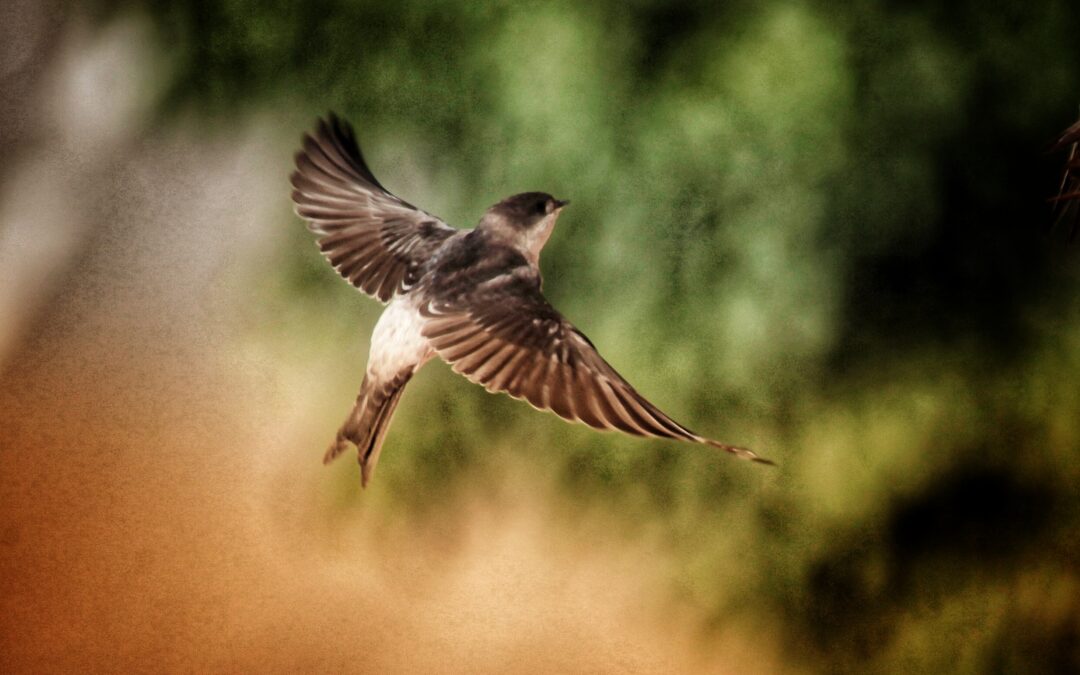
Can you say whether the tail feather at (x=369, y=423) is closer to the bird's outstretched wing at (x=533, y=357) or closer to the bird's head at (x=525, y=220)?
the bird's outstretched wing at (x=533, y=357)

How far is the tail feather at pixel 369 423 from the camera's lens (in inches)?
59.8

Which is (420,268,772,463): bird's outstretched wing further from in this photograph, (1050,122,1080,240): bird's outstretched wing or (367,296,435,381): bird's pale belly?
(1050,122,1080,240): bird's outstretched wing

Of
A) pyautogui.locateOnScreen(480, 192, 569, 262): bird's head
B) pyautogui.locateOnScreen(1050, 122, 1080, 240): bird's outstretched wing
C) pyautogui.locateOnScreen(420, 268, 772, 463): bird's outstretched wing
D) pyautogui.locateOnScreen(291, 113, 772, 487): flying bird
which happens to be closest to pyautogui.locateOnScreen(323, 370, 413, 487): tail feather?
pyautogui.locateOnScreen(291, 113, 772, 487): flying bird

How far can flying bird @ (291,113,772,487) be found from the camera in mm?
1275

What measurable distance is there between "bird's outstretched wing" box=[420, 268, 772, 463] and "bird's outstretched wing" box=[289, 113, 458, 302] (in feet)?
0.47

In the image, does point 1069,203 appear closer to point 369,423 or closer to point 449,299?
point 449,299

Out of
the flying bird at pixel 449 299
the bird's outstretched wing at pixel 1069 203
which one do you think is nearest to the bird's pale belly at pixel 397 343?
the flying bird at pixel 449 299

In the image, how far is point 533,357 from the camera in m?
1.29

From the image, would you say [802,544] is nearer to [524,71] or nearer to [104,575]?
[524,71]

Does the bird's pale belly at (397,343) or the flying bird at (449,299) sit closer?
the flying bird at (449,299)

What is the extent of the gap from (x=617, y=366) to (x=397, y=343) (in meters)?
0.43

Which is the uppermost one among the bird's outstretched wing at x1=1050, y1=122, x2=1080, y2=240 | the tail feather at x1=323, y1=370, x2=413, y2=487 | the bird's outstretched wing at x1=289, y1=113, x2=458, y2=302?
the bird's outstretched wing at x1=1050, y1=122, x2=1080, y2=240

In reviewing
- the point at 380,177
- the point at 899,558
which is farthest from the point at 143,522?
the point at 899,558

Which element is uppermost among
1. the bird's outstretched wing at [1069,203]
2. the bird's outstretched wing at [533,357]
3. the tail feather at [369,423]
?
the bird's outstretched wing at [1069,203]
